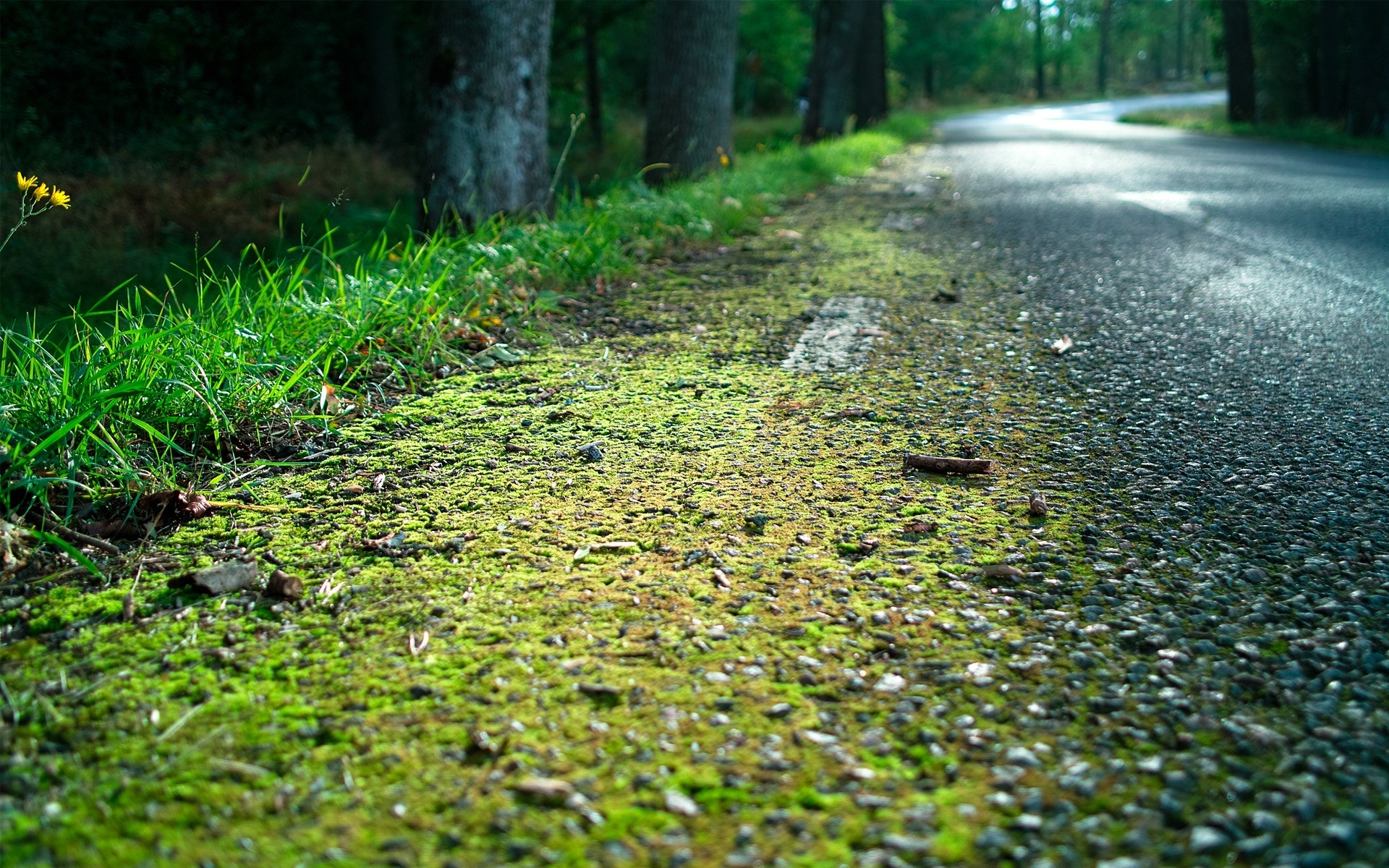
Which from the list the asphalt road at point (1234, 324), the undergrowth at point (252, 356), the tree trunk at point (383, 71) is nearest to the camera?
the undergrowth at point (252, 356)

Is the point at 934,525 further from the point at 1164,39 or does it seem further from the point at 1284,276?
the point at 1164,39

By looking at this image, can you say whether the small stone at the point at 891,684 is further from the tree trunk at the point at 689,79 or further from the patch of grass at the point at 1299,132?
the patch of grass at the point at 1299,132

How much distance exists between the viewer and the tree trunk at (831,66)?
52.8 feet

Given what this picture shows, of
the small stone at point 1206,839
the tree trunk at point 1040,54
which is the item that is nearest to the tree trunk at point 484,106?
the small stone at point 1206,839

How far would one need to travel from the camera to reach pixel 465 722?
1.37m

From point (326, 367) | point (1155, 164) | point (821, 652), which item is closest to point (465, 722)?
point (821, 652)

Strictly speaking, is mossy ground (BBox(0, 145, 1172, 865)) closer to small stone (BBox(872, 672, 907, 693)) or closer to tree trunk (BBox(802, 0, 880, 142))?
small stone (BBox(872, 672, 907, 693))

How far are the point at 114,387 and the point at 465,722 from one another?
55.3 inches

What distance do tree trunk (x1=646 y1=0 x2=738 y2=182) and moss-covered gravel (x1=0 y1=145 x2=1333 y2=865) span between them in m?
6.85

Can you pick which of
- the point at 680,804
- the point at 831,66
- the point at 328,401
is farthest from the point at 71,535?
the point at 831,66

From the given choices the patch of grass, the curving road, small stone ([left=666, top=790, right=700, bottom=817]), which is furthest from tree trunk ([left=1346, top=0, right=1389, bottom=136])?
small stone ([left=666, top=790, right=700, bottom=817])

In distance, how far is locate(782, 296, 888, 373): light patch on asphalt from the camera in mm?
3283

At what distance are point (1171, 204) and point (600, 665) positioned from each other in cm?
759

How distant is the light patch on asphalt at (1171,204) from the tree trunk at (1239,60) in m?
14.9
